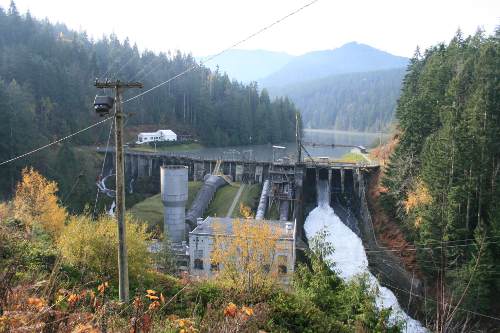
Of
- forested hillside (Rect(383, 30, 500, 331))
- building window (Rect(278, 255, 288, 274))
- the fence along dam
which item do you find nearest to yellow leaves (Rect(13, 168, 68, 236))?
the fence along dam

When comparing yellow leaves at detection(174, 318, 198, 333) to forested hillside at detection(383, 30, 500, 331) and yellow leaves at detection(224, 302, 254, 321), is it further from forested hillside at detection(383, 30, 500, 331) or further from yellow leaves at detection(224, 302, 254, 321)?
forested hillside at detection(383, 30, 500, 331)

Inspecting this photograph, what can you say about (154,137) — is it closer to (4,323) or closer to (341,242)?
(341,242)

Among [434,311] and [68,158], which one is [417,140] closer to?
[434,311]

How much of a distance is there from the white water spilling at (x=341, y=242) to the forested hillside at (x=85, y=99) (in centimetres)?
2990

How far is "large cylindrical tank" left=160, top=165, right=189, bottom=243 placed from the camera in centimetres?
3488

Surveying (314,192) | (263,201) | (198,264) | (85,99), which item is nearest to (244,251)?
(198,264)

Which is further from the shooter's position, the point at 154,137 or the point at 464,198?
the point at 154,137

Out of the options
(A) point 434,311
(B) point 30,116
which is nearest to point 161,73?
(B) point 30,116

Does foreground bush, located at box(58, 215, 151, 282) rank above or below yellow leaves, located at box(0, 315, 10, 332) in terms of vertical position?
below

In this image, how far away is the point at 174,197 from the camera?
35.3 m

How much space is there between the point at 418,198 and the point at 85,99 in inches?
2583

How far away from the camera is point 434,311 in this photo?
82.9 ft

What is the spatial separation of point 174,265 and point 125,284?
53.7 feet

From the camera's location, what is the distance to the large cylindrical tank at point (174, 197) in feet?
114
